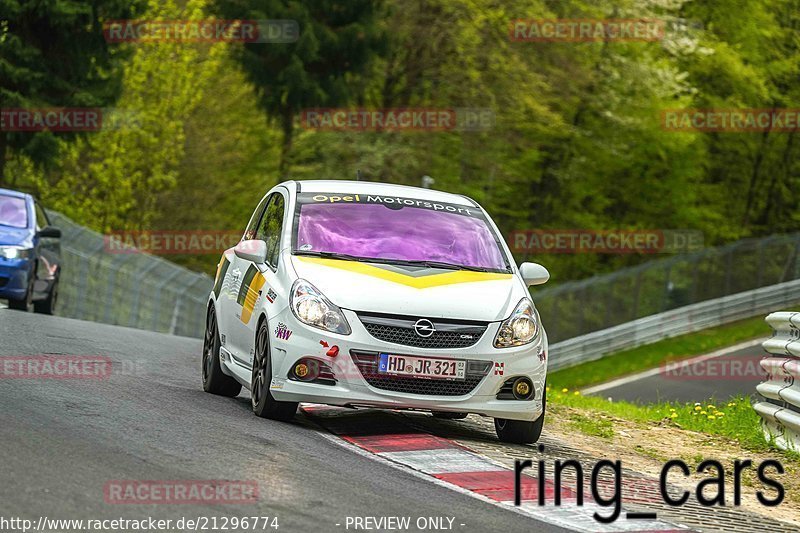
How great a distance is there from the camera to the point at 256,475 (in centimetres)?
789

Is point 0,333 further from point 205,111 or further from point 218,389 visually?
point 205,111

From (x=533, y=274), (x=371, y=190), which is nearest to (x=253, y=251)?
(x=371, y=190)

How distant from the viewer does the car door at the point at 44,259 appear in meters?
21.3

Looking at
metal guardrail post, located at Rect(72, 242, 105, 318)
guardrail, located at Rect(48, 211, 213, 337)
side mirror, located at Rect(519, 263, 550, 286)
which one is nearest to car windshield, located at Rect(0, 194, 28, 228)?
guardrail, located at Rect(48, 211, 213, 337)

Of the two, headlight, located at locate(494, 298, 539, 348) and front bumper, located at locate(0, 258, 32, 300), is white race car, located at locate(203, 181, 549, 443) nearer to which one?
headlight, located at locate(494, 298, 539, 348)

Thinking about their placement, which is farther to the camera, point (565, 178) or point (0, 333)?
point (565, 178)

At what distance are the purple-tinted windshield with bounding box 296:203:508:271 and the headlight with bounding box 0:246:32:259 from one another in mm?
9742

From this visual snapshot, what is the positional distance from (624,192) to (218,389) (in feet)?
148

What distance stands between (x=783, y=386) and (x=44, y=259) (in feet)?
42.7

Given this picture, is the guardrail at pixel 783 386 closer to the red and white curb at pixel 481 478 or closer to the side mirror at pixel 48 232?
the red and white curb at pixel 481 478

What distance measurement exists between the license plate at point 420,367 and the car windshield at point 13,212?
39.5 ft

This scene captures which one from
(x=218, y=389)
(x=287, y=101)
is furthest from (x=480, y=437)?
(x=287, y=101)

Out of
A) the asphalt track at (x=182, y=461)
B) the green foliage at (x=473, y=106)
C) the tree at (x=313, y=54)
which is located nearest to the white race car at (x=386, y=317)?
the asphalt track at (x=182, y=461)

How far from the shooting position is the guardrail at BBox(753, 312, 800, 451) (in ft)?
37.9
